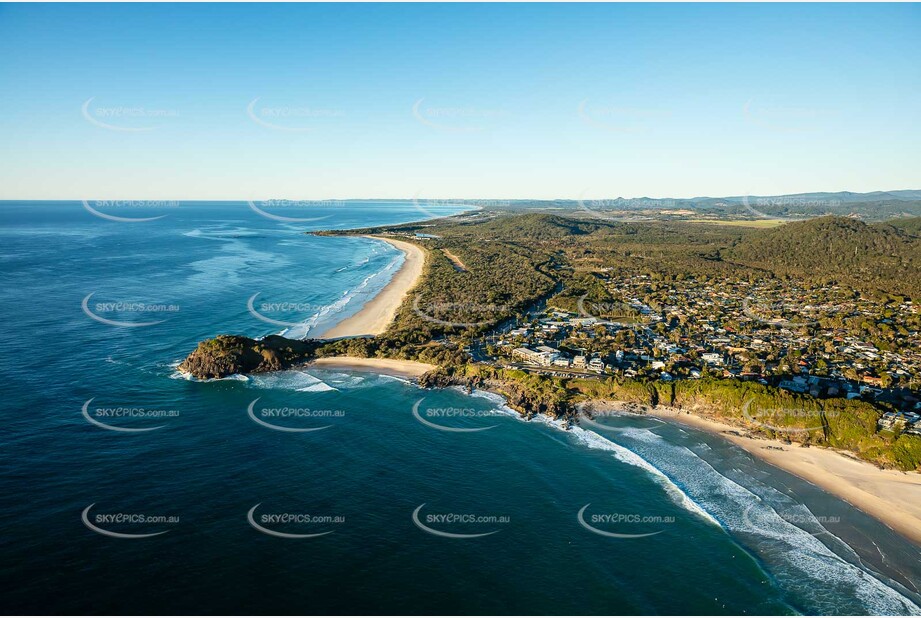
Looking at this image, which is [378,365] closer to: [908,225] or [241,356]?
[241,356]

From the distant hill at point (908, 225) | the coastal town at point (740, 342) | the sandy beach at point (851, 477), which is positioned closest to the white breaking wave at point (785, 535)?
the sandy beach at point (851, 477)

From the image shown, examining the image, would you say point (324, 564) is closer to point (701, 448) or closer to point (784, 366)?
point (701, 448)

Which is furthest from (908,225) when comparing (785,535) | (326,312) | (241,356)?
(241,356)

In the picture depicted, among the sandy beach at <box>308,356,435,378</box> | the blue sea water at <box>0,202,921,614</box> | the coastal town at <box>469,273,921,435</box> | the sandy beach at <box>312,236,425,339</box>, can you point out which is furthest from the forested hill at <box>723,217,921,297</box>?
the sandy beach at <box>308,356,435,378</box>

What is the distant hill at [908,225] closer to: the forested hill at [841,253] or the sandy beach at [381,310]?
the forested hill at [841,253]

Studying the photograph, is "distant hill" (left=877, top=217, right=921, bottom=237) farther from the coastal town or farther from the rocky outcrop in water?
the rocky outcrop in water

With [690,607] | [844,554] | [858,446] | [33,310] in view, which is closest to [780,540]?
[844,554]
